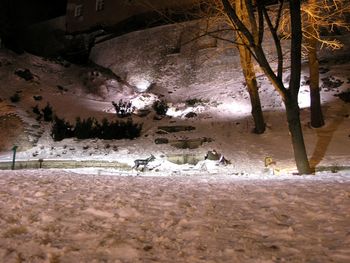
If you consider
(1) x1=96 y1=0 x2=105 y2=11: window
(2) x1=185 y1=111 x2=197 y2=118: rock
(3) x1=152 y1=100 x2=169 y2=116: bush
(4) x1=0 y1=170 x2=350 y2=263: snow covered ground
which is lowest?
(4) x1=0 y1=170 x2=350 y2=263: snow covered ground

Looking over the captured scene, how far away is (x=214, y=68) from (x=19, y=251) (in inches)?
754

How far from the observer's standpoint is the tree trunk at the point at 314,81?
39.0 ft

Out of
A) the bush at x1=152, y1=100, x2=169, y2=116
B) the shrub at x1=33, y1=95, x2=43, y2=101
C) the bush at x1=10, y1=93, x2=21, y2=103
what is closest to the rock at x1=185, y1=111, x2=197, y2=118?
the bush at x1=152, y1=100, x2=169, y2=116

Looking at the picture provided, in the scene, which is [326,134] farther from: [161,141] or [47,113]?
[47,113]

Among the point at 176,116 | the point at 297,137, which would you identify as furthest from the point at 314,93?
the point at 176,116

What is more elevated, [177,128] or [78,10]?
[78,10]

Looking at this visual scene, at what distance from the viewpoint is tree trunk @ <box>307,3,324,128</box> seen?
39.0ft

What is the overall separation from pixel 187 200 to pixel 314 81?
875 cm

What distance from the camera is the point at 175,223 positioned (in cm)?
406

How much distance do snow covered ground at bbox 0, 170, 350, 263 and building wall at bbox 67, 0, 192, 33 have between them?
71.8 ft

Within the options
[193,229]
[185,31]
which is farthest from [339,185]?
[185,31]

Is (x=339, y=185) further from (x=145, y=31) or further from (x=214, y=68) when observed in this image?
(x=145, y=31)

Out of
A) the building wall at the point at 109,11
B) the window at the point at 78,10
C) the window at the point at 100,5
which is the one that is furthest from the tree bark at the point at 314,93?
the window at the point at 78,10

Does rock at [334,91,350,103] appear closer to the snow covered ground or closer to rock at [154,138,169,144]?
rock at [154,138,169,144]
